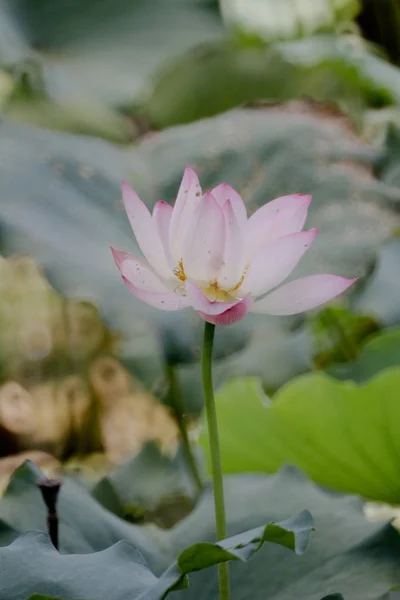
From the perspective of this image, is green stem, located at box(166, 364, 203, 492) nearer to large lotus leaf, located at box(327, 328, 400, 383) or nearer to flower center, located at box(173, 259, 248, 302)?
large lotus leaf, located at box(327, 328, 400, 383)

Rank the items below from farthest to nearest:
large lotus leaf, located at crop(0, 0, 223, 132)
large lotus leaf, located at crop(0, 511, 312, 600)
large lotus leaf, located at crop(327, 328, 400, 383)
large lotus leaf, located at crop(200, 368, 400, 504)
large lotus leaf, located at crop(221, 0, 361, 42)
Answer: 1. large lotus leaf, located at crop(221, 0, 361, 42)
2. large lotus leaf, located at crop(0, 0, 223, 132)
3. large lotus leaf, located at crop(327, 328, 400, 383)
4. large lotus leaf, located at crop(200, 368, 400, 504)
5. large lotus leaf, located at crop(0, 511, 312, 600)

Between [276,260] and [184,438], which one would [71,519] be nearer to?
[276,260]

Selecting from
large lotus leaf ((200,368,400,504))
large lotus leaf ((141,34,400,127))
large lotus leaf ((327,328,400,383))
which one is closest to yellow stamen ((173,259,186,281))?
large lotus leaf ((200,368,400,504))

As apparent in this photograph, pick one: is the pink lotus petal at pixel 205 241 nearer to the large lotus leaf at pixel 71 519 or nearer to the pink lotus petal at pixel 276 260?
the pink lotus petal at pixel 276 260

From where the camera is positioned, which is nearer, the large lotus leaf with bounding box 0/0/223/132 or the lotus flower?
the lotus flower

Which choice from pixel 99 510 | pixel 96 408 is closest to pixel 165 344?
pixel 99 510

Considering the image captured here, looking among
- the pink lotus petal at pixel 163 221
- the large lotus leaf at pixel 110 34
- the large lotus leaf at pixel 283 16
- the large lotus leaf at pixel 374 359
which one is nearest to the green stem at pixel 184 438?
the large lotus leaf at pixel 374 359
